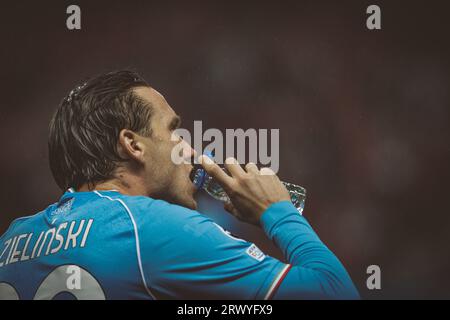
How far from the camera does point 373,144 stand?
3.96m

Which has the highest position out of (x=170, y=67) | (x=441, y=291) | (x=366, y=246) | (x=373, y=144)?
(x=170, y=67)

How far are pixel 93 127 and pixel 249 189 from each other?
557 millimetres

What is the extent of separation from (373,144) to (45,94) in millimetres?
2292

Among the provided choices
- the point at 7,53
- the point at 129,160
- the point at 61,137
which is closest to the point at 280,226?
the point at 129,160

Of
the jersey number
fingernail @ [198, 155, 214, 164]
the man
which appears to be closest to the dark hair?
the man

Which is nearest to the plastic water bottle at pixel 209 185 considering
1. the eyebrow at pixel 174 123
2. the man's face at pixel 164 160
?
the man's face at pixel 164 160

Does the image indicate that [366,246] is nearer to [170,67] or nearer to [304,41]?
[304,41]

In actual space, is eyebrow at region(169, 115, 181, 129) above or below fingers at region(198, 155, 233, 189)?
above

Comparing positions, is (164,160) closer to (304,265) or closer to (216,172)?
(216,172)

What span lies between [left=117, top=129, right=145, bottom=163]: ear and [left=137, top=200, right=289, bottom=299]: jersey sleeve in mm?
374

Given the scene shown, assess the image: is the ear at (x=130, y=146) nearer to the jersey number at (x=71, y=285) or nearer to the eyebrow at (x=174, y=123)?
the eyebrow at (x=174, y=123)

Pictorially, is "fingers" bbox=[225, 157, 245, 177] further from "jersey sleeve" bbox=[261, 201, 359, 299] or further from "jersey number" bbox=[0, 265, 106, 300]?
"jersey number" bbox=[0, 265, 106, 300]

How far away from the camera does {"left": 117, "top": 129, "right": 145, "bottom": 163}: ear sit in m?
1.77

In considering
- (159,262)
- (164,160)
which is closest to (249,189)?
(164,160)
